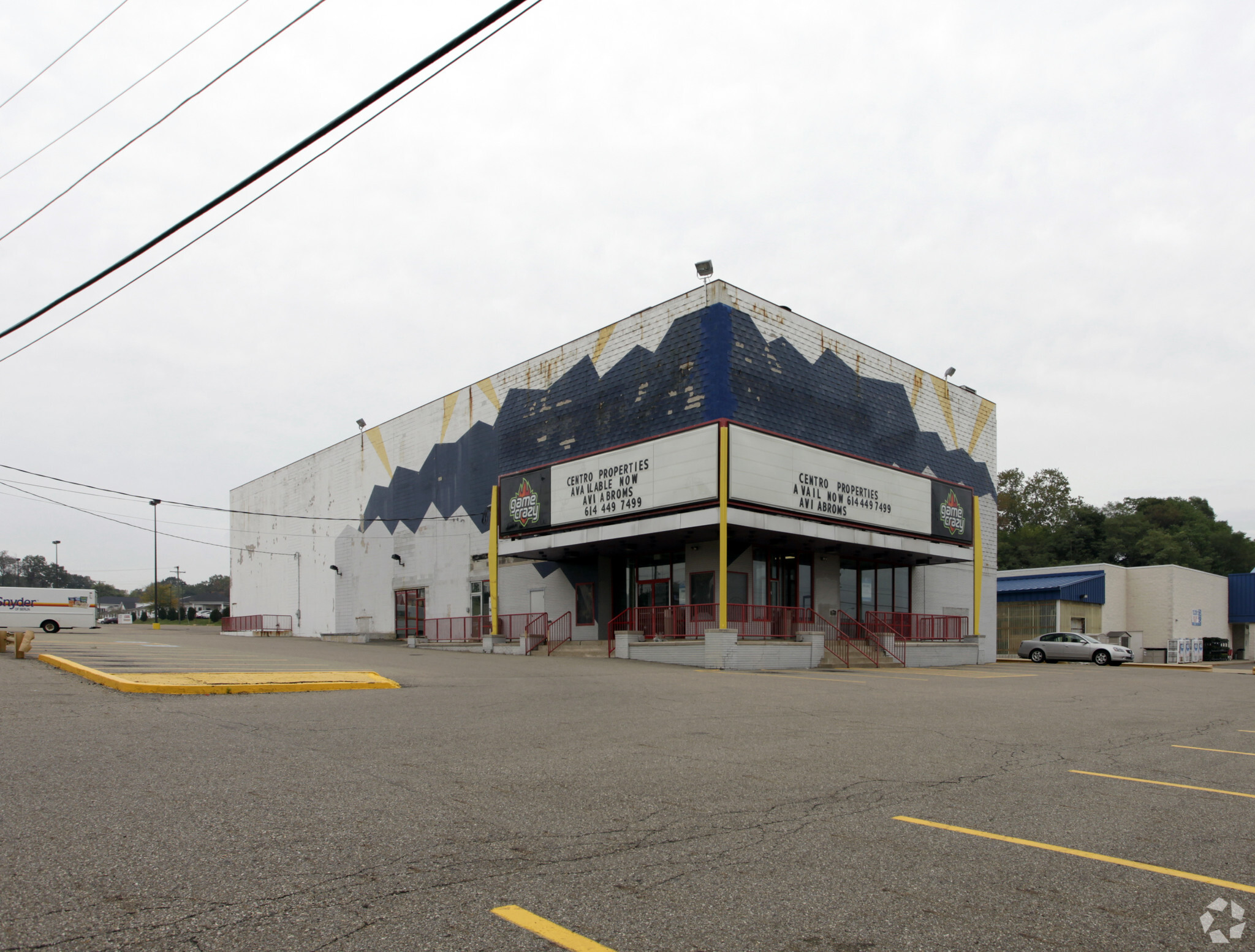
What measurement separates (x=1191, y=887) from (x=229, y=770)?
260 inches

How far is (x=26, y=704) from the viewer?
35.1ft

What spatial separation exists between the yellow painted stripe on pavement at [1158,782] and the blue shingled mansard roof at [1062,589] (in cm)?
4466

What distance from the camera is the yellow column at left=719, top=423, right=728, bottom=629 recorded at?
2398 centimetres

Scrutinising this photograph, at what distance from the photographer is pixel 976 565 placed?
117ft

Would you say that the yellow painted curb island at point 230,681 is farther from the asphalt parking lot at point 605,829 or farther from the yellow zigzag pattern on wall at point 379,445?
the yellow zigzag pattern on wall at point 379,445

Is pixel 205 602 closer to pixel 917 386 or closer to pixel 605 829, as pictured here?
pixel 917 386

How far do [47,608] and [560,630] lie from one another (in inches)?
1173

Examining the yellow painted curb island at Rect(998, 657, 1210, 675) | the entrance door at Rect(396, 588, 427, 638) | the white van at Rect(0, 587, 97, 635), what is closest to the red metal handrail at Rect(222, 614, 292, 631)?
the white van at Rect(0, 587, 97, 635)

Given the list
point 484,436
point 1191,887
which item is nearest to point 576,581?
point 484,436

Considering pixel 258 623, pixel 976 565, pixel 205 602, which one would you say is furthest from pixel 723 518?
pixel 205 602

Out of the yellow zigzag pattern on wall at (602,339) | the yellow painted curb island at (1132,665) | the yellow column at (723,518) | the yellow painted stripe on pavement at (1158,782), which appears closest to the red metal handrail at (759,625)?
the yellow column at (723,518)

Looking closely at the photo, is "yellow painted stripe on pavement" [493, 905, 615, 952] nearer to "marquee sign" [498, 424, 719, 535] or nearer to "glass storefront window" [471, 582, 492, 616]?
"marquee sign" [498, 424, 719, 535]

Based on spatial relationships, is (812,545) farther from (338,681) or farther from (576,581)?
(338,681)

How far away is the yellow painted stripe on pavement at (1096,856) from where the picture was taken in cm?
456
